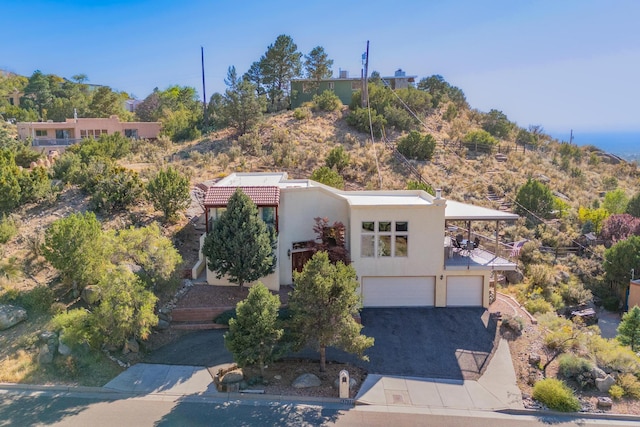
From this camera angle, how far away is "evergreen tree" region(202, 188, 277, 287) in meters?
16.5

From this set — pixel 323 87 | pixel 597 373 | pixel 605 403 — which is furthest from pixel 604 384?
pixel 323 87

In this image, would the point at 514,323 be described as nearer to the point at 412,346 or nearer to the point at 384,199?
the point at 412,346

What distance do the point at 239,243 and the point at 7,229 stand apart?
1019 cm

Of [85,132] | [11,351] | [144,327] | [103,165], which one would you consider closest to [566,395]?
[144,327]

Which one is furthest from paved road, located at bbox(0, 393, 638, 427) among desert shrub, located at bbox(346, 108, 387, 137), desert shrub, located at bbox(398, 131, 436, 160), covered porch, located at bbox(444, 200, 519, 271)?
desert shrub, located at bbox(346, 108, 387, 137)

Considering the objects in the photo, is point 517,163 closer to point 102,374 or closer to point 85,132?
point 102,374

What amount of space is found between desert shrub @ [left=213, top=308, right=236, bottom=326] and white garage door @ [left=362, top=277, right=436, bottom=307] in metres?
5.22

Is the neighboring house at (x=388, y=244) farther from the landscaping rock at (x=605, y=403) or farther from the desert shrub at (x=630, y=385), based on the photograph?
the landscaping rock at (x=605, y=403)

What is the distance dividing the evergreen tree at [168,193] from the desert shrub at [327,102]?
2514 centimetres

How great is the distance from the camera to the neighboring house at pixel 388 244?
17.3 m

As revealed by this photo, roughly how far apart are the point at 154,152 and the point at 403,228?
2472 cm

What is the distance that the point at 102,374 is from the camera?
13.2 meters

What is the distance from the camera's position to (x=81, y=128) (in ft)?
140

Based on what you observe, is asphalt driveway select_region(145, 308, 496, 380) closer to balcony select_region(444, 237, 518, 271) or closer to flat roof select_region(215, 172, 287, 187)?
balcony select_region(444, 237, 518, 271)
